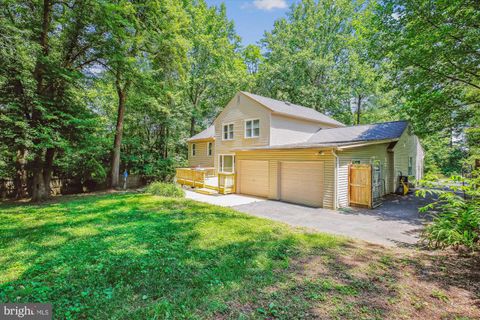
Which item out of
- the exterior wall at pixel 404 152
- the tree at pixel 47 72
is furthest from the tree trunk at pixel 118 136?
the exterior wall at pixel 404 152

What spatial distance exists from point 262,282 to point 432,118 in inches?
510

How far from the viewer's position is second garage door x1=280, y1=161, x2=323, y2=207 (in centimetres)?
941

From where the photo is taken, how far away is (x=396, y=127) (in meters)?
13.2

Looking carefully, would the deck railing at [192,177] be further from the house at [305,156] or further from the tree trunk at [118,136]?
the tree trunk at [118,136]

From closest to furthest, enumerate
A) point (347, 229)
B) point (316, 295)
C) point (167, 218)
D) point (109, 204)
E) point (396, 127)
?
point (316, 295)
point (347, 229)
point (167, 218)
point (109, 204)
point (396, 127)

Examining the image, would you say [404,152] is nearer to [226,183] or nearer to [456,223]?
[456,223]

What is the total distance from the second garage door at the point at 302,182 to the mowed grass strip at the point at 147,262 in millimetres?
3720

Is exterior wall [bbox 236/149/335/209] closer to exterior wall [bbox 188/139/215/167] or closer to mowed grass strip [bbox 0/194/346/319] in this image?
mowed grass strip [bbox 0/194/346/319]

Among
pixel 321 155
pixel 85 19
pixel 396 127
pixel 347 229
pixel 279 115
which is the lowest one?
pixel 347 229

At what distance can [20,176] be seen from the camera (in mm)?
11383

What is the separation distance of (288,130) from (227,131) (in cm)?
478

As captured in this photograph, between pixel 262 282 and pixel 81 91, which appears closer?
pixel 262 282

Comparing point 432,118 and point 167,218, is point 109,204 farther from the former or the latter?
point 432,118

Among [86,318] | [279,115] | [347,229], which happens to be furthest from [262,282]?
[279,115]
